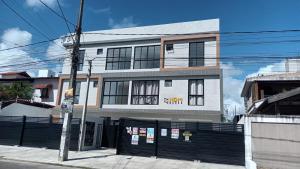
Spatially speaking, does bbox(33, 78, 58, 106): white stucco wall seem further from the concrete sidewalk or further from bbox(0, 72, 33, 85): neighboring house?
the concrete sidewalk

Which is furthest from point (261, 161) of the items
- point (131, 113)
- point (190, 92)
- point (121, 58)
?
point (121, 58)

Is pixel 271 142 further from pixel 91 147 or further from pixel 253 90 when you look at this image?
pixel 91 147

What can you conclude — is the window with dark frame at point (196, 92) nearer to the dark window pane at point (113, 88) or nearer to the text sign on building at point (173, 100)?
the text sign on building at point (173, 100)

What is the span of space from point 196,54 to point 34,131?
14.0 m

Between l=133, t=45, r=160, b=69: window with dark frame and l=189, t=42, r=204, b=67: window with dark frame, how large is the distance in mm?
2987

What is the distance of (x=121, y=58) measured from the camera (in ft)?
86.0

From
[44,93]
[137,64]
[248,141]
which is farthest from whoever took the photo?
[44,93]

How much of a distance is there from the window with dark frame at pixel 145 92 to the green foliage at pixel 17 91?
48.5ft

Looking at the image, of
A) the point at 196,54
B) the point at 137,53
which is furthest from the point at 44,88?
the point at 196,54

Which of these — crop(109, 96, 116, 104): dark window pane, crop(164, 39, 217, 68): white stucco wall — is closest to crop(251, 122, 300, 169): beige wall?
crop(164, 39, 217, 68): white stucco wall

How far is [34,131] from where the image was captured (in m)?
19.5

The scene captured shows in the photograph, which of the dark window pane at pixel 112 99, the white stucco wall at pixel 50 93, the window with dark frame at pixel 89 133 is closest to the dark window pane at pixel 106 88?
the dark window pane at pixel 112 99

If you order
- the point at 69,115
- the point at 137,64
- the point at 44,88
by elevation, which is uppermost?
the point at 137,64

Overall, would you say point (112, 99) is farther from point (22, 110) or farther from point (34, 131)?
point (22, 110)
